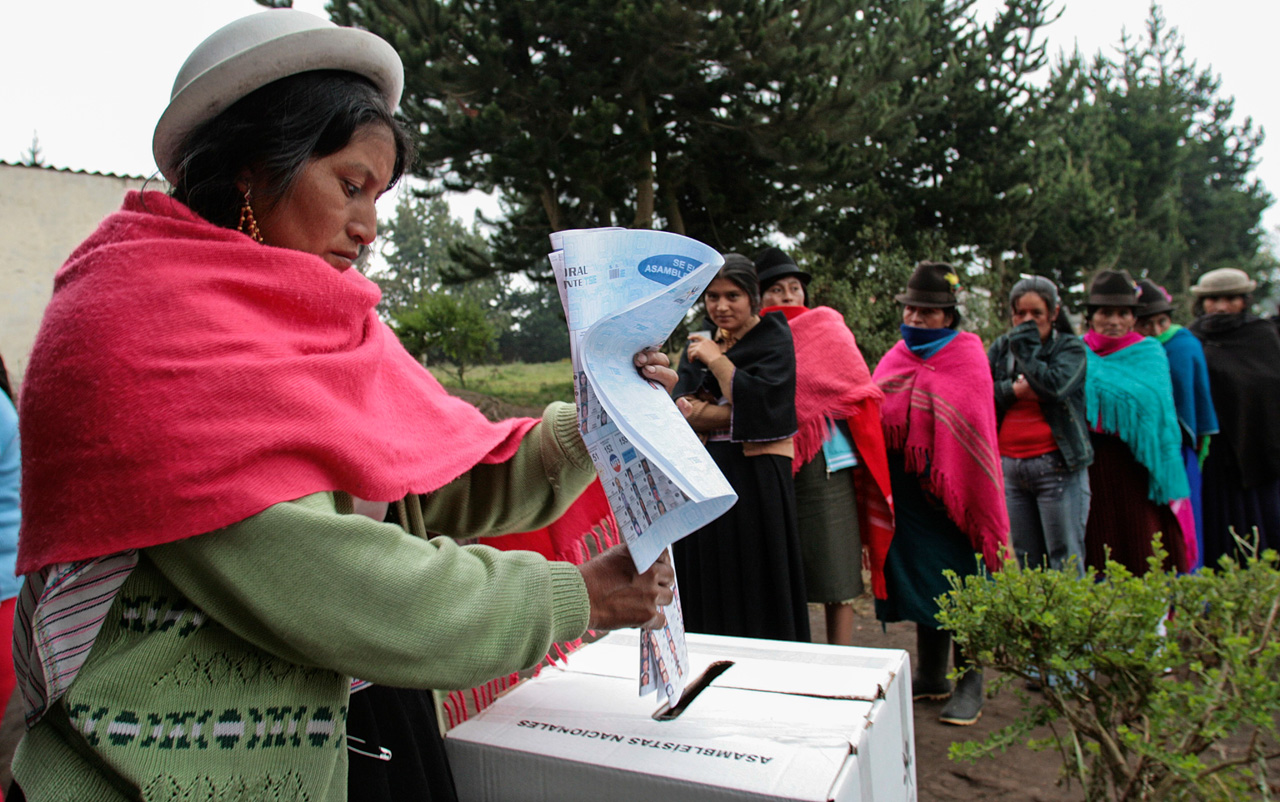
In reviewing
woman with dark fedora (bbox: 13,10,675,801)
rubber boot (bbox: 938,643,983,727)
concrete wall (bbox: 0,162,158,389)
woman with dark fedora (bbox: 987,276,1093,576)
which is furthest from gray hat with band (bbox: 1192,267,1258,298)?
concrete wall (bbox: 0,162,158,389)

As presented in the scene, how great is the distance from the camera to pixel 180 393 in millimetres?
849

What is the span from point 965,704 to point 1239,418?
2.76 metres

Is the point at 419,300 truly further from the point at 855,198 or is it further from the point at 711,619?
the point at 711,619

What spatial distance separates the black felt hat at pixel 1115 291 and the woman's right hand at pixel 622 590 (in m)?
4.27

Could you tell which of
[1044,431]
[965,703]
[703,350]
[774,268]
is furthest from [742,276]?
[965,703]

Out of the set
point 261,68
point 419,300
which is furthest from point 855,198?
point 261,68

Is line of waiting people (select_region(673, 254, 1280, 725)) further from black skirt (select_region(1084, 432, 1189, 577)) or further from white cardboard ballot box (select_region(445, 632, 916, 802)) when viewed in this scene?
white cardboard ballot box (select_region(445, 632, 916, 802))

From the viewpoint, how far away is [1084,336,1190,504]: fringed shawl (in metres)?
4.20

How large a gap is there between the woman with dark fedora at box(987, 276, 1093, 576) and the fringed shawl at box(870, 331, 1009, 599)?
40cm

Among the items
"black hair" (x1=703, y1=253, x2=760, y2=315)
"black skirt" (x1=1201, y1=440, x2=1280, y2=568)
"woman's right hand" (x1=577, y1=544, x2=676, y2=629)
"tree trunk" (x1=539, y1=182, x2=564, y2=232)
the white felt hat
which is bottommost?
"black skirt" (x1=1201, y1=440, x2=1280, y2=568)

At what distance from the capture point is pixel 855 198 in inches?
524

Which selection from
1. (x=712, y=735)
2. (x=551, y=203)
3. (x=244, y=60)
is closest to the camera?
(x=244, y=60)

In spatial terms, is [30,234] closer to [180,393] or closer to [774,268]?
[774,268]

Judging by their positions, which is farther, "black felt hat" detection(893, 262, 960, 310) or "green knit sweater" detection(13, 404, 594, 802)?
"black felt hat" detection(893, 262, 960, 310)
